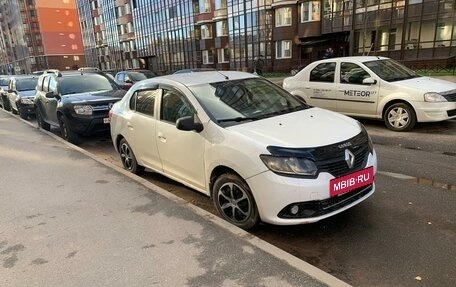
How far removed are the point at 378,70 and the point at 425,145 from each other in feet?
7.78

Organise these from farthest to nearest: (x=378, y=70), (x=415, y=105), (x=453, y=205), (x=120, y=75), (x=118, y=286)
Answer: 1. (x=120, y=75)
2. (x=378, y=70)
3. (x=415, y=105)
4. (x=453, y=205)
5. (x=118, y=286)

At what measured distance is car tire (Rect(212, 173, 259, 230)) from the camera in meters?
3.87

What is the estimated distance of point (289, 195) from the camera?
138 inches

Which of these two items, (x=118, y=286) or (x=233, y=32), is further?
(x=233, y=32)

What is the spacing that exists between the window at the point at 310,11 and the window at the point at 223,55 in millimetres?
11810

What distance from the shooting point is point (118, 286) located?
2.96 m

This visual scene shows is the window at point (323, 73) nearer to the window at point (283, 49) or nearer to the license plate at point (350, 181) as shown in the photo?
the license plate at point (350, 181)

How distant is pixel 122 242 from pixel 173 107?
1.94 m

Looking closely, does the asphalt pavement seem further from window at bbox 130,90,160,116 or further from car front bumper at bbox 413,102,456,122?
car front bumper at bbox 413,102,456,122

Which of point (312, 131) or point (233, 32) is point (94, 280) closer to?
point (312, 131)

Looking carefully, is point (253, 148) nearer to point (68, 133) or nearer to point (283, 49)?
point (68, 133)

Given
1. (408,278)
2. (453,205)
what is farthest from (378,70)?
(408,278)

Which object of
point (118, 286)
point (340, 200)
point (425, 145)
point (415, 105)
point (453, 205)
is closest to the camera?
point (118, 286)

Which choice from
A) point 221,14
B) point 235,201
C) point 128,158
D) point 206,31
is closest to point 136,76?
point 128,158
